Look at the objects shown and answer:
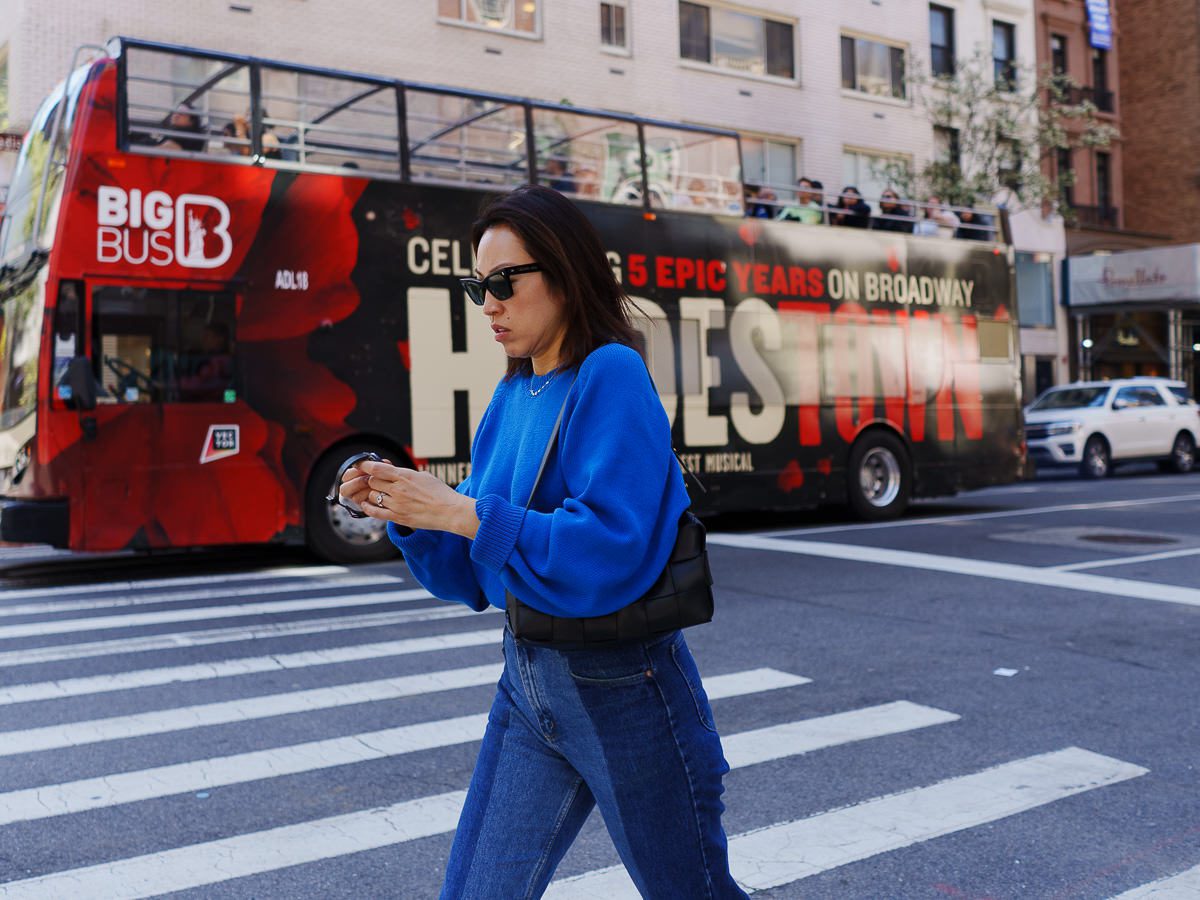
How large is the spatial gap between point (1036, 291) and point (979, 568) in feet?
90.1

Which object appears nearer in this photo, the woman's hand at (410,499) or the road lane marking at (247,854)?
the woman's hand at (410,499)

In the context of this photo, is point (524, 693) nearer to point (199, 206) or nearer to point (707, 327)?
point (199, 206)

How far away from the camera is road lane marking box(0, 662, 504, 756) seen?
17.9 feet

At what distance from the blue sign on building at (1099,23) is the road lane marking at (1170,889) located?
39622mm

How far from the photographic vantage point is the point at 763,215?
14656 millimetres

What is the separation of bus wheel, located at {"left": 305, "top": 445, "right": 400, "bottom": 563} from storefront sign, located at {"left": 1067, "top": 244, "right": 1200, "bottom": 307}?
89.0 feet

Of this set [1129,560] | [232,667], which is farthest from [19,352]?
[1129,560]

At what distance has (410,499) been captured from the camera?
1986 mm

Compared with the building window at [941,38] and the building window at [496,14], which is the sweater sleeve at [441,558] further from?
the building window at [941,38]

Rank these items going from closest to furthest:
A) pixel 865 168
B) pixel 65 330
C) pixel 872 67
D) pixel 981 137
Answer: pixel 65 330, pixel 865 168, pixel 872 67, pixel 981 137

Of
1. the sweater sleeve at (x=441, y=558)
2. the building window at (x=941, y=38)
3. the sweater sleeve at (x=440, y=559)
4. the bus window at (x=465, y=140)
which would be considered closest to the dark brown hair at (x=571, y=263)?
the sweater sleeve at (x=441, y=558)

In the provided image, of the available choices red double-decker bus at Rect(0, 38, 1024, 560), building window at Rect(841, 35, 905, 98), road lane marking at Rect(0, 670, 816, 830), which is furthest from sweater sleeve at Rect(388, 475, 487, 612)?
building window at Rect(841, 35, 905, 98)

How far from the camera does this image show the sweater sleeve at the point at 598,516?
201 centimetres

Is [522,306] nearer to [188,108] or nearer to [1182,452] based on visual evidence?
[188,108]
